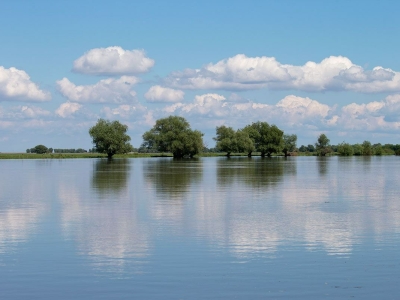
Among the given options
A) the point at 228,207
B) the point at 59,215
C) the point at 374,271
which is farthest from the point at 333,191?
the point at 374,271

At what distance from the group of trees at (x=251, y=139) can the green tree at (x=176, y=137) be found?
19596mm

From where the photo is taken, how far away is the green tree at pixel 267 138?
165500 mm

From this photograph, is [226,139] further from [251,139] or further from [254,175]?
[254,175]

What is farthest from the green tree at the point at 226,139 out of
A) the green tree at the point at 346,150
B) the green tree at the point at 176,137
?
the green tree at the point at 346,150

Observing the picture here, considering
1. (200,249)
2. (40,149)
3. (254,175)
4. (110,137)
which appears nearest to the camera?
(200,249)

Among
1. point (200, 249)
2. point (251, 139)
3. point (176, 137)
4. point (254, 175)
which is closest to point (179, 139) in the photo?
point (176, 137)

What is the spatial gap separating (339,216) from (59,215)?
10.4m

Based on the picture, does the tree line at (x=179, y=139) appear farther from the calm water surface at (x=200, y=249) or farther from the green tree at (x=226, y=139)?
the calm water surface at (x=200, y=249)

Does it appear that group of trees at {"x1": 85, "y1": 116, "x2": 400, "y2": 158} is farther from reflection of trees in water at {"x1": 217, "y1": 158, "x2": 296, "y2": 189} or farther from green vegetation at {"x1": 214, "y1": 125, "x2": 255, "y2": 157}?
reflection of trees in water at {"x1": 217, "y1": 158, "x2": 296, "y2": 189}

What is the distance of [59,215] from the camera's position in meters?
22.5

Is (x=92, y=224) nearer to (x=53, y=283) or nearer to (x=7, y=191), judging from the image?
(x=53, y=283)

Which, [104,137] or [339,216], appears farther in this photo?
[104,137]

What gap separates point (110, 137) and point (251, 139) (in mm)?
42727

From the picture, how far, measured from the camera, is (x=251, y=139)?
535ft
